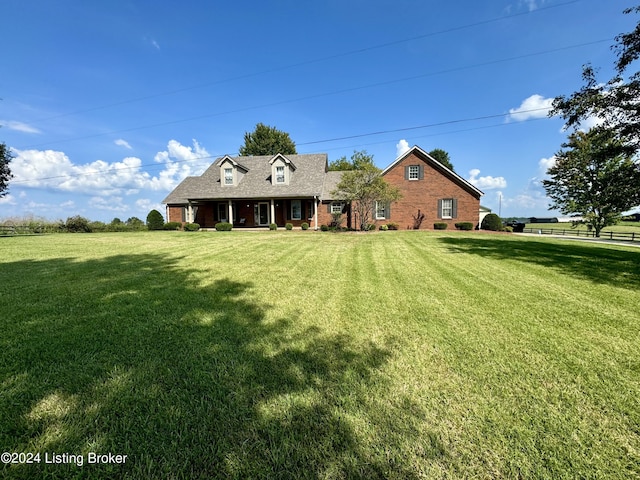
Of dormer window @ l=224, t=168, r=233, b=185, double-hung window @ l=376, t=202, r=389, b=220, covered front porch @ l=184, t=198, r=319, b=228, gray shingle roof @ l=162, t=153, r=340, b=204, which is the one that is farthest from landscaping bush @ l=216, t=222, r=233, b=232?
double-hung window @ l=376, t=202, r=389, b=220

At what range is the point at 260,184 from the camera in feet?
83.7

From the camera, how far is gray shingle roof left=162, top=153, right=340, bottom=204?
79.5 feet

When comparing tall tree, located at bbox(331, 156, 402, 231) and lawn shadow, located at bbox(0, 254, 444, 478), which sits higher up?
tall tree, located at bbox(331, 156, 402, 231)

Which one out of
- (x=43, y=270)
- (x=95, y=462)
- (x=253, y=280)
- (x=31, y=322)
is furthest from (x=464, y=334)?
(x=43, y=270)

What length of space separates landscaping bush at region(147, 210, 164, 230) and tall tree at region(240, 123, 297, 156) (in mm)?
20975

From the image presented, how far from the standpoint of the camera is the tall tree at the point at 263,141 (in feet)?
144

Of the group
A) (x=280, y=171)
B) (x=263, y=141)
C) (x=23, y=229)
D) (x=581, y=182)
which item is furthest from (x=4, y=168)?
(x=581, y=182)

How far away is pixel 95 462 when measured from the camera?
1777 mm

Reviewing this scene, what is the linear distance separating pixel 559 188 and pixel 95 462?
39.2 m

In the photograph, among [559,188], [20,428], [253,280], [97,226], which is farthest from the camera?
[559,188]

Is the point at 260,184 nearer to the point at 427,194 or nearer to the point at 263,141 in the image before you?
the point at 427,194

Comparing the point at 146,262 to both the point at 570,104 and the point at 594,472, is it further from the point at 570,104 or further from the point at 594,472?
the point at 570,104

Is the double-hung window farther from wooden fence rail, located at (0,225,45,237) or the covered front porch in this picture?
wooden fence rail, located at (0,225,45,237)

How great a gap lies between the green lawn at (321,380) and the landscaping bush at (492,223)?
20.1 m
